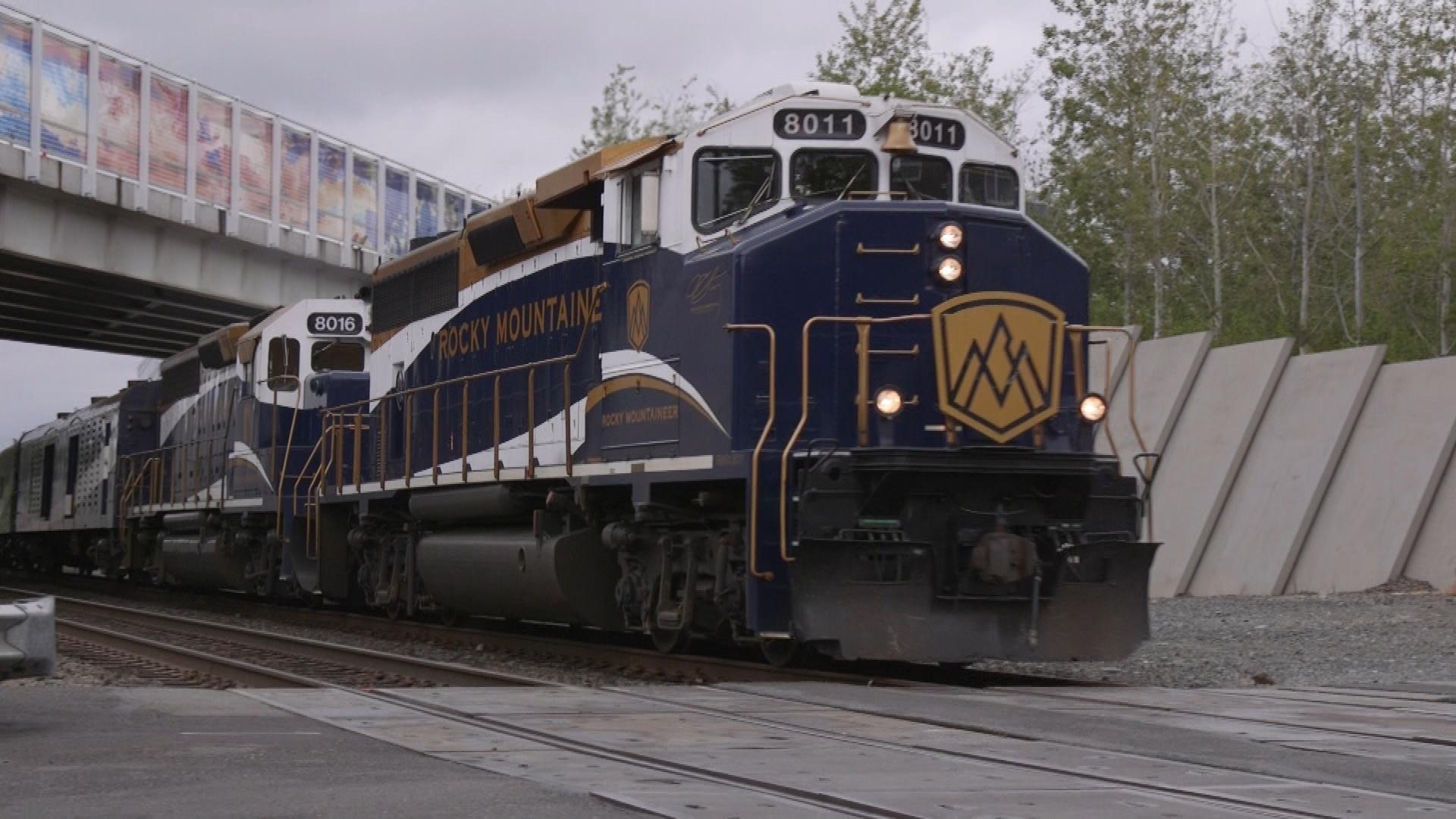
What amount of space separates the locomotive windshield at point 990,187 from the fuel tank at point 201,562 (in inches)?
519

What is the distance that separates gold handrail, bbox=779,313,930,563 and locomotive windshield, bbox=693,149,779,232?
1098 mm

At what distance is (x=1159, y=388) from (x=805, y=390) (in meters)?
12.4

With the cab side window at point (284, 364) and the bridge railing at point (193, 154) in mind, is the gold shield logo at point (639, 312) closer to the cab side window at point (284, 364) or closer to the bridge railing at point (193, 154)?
the cab side window at point (284, 364)

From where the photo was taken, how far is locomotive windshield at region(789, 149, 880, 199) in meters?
10.6

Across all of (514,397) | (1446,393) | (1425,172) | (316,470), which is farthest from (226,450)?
(1425,172)

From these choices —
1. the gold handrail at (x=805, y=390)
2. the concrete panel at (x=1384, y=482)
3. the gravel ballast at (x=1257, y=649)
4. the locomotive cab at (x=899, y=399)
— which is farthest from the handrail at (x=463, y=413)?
the concrete panel at (x=1384, y=482)

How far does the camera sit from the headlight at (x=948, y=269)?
10.1 m

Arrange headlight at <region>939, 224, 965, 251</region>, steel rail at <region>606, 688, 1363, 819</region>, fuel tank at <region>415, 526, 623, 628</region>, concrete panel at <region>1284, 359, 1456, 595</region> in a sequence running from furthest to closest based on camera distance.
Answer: concrete panel at <region>1284, 359, 1456, 595</region>, fuel tank at <region>415, 526, 623, 628</region>, headlight at <region>939, 224, 965, 251</region>, steel rail at <region>606, 688, 1363, 819</region>

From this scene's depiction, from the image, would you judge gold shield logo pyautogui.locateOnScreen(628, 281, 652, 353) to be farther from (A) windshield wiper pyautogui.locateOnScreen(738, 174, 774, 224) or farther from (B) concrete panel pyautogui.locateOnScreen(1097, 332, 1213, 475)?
(B) concrete panel pyautogui.locateOnScreen(1097, 332, 1213, 475)

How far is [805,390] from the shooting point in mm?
9570

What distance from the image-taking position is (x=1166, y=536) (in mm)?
19766

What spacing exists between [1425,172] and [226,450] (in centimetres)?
2566

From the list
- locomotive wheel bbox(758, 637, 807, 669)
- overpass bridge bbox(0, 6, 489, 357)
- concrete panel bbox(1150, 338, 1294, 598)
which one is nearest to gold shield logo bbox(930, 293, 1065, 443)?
locomotive wheel bbox(758, 637, 807, 669)

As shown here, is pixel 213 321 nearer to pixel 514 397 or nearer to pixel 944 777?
pixel 514 397
